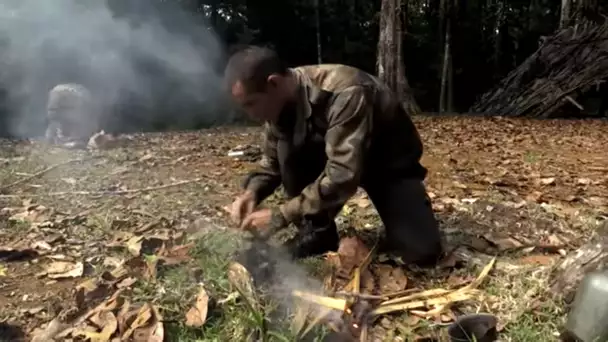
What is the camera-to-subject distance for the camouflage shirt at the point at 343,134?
268 centimetres

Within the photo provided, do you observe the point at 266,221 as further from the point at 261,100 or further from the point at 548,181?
the point at 548,181

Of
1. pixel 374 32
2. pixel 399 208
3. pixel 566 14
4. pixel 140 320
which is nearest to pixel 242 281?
pixel 140 320

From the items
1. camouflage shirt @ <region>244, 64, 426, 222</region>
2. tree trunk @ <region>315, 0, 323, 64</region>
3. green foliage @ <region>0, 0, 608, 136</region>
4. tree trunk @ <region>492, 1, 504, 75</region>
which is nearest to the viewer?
camouflage shirt @ <region>244, 64, 426, 222</region>

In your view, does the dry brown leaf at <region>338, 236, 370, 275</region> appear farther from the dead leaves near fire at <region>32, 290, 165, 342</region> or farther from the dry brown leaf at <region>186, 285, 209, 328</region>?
the dead leaves near fire at <region>32, 290, 165, 342</region>

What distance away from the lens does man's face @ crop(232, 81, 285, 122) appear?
2.62 meters

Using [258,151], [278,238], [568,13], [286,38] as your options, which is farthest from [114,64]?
[278,238]

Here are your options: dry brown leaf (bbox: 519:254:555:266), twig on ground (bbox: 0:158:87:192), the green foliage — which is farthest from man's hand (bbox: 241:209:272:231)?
the green foliage

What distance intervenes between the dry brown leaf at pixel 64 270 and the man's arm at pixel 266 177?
834 mm

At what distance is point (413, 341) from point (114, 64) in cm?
976

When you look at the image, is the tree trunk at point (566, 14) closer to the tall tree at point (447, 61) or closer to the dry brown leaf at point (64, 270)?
the tall tree at point (447, 61)

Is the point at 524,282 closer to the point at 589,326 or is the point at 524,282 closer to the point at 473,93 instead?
the point at 589,326

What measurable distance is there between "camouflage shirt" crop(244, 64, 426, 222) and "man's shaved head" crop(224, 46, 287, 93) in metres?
0.20

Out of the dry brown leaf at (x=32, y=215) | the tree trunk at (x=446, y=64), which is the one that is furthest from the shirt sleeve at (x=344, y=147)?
the tree trunk at (x=446, y=64)

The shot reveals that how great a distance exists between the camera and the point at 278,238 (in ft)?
10.9
